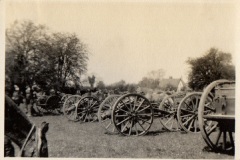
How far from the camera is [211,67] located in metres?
4.75

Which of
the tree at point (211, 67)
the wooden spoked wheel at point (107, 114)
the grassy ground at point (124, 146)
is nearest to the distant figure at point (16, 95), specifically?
the grassy ground at point (124, 146)

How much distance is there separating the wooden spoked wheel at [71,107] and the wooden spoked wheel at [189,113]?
2083mm

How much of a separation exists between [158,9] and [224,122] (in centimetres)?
148

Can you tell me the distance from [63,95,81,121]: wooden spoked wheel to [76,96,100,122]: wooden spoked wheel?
0.33 feet

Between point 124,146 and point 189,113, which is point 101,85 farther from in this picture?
point 189,113

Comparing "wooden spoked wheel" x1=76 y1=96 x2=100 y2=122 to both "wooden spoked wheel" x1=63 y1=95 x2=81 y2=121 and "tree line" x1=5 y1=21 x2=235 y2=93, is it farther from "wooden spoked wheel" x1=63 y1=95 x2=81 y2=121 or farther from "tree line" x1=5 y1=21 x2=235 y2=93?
"tree line" x1=5 y1=21 x2=235 y2=93

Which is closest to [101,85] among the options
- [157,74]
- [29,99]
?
[157,74]

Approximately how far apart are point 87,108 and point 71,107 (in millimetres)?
381

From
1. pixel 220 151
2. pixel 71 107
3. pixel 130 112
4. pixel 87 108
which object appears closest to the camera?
pixel 220 151

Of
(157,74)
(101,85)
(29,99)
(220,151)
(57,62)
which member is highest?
(57,62)

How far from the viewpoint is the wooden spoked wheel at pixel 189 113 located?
5617mm

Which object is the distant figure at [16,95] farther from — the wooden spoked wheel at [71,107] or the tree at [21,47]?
the wooden spoked wheel at [71,107]

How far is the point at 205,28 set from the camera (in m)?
4.52

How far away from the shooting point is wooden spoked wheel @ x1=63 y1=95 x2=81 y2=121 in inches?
284
